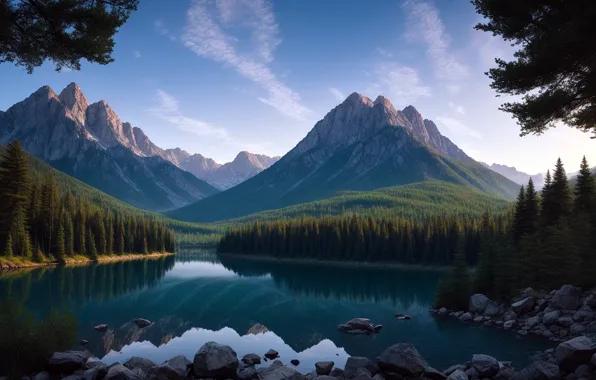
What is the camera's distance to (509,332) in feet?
126

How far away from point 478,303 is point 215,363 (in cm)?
3680

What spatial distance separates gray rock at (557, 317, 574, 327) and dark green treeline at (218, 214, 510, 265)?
7509 cm

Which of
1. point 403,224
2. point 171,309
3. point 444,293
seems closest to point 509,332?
point 444,293

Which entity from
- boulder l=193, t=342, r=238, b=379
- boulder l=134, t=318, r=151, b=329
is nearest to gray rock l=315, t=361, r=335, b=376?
boulder l=193, t=342, r=238, b=379

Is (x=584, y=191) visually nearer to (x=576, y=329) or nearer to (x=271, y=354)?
(x=576, y=329)

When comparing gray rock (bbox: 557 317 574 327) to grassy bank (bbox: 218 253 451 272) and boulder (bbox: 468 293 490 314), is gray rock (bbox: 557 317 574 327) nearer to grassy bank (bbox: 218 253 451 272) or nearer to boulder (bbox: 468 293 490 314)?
boulder (bbox: 468 293 490 314)

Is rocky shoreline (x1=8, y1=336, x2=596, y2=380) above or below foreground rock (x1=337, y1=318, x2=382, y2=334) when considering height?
above

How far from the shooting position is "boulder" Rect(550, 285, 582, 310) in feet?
123

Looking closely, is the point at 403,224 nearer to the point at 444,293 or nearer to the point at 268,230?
the point at 268,230

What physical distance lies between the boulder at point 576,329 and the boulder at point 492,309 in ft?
34.6

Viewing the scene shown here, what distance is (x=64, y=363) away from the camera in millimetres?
20453

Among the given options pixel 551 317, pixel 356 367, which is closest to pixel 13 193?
pixel 356 367

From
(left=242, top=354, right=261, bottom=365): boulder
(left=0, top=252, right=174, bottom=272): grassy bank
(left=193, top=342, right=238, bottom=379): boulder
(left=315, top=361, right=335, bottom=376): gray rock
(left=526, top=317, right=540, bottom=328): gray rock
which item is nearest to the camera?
(left=193, top=342, right=238, bottom=379): boulder

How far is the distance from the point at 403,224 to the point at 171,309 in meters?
101
